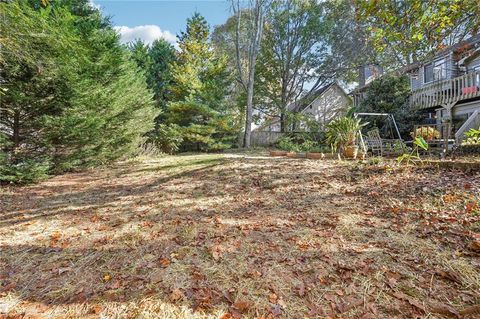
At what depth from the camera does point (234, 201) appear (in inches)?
134

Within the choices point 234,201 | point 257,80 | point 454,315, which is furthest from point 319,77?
point 454,315

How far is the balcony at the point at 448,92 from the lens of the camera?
909 cm

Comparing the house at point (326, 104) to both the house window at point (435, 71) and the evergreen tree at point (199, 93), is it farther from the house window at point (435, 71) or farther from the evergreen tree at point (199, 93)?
the evergreen tree at point (199, 93)

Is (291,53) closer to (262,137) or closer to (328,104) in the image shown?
(328,104)

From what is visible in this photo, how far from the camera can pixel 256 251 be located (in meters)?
2.12

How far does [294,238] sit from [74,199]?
348 centimetres

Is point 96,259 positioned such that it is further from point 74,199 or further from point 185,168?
point 185,168

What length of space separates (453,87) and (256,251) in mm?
12186

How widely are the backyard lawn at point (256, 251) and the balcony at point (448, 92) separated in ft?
27.4

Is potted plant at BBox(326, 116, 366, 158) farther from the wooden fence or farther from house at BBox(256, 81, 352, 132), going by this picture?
house at BBox(256, 81, 352, 132)

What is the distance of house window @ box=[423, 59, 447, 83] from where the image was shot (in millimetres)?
12516

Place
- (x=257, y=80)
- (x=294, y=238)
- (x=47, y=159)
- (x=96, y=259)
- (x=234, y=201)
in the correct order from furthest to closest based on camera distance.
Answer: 1. (x=257, y=80)
2. (x=47, y=159)
3. (x=234, y=201)
4. (x=294, y=238)
5. (x=96, y=259)

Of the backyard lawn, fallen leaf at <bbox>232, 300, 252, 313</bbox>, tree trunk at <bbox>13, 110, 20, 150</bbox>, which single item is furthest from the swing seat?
tree trunk at <bbox>13, 110, 20, 150</bbox>

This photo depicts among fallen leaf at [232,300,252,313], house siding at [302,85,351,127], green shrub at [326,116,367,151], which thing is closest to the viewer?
fallen leaf at [232,300,252,313]
